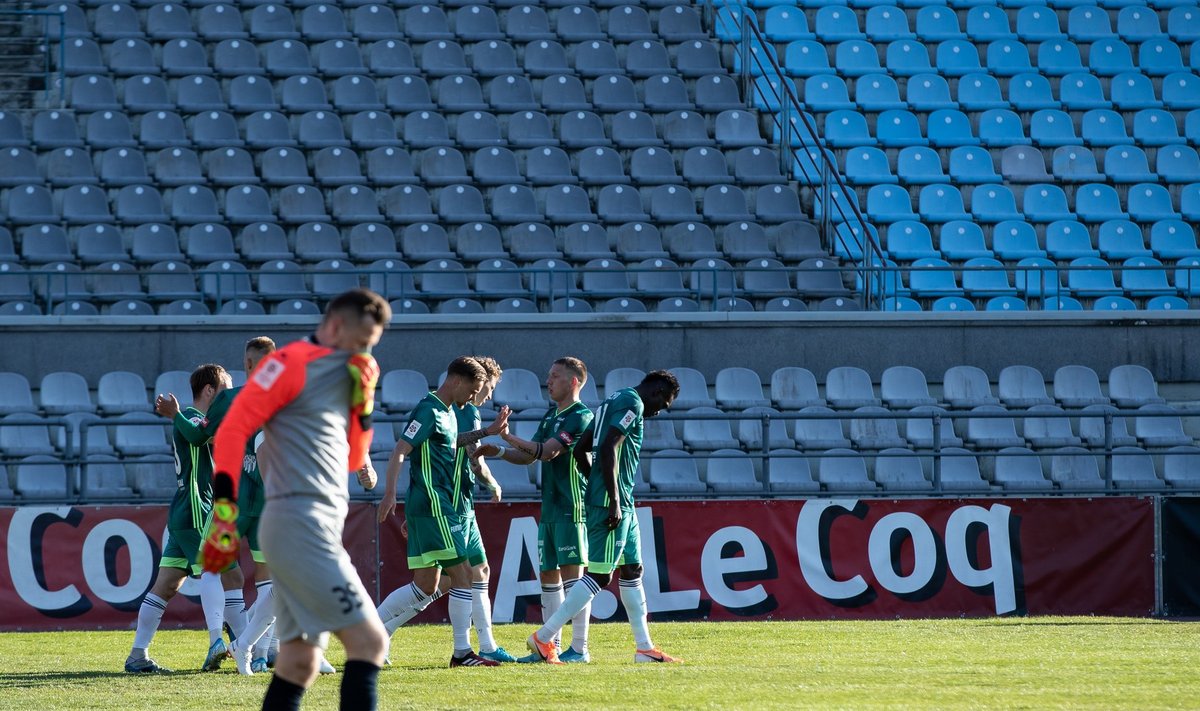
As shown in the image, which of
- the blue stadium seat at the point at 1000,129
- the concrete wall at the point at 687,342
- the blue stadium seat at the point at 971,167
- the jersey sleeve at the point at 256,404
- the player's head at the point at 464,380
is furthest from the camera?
the blue stadium seat at the point at 1000,129

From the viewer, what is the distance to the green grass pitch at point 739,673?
794 centimetres

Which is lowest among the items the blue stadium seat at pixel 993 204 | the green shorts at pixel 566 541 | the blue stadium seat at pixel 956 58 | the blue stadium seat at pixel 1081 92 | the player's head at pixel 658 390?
the green shorts at pixel 566 541

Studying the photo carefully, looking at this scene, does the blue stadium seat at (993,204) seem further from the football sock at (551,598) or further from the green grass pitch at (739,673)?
the football sock at (551,598)

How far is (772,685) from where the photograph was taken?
859 cm

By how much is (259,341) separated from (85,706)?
217 centimetres

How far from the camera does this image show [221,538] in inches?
222

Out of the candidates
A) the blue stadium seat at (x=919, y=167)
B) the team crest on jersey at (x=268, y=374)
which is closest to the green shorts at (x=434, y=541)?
the team crest on jersey at (x=268, y=374)

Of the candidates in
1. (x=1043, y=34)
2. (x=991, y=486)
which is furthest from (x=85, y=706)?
(x=1043, y=34)

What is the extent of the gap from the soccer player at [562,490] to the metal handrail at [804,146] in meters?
7.43

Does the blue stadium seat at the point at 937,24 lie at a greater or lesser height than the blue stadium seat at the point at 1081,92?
greater

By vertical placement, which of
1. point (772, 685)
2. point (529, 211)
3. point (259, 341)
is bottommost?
point (772, 685)

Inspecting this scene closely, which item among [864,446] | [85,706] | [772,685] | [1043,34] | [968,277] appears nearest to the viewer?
[85,706]

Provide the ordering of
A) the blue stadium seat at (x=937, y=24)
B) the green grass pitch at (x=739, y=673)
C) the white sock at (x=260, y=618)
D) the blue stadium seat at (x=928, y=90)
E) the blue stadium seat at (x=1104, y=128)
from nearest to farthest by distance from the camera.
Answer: the green grass pitch at (x=739, y=673)
the white sock at (x=260, y=618)
the blue stadium seat at (x=1104, y=128)
the blue stadium seat at (x=928, y=90)
the blue stadium seat at (x=937, y=24)

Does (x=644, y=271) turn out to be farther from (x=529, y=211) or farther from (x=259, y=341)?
(x=259, y=341)
